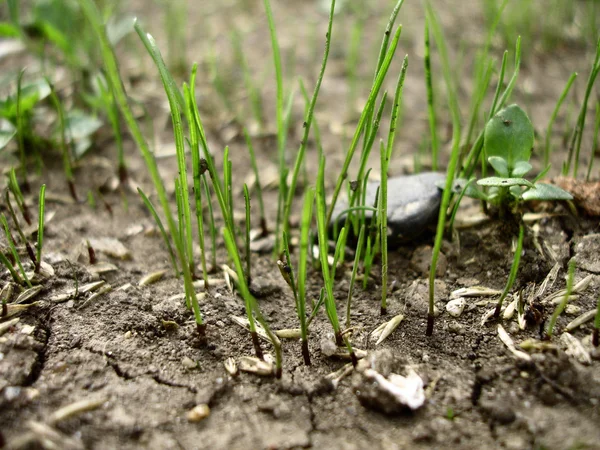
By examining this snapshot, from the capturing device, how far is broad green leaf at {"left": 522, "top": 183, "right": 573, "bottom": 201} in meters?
1.09

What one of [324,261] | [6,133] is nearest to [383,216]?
[324,261]

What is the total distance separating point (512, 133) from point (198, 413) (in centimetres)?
88

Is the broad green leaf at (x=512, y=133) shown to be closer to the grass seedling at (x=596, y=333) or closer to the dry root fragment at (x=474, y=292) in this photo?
the dry root fragment at (x=474, y=292)

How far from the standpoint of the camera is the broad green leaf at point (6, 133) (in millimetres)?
1336

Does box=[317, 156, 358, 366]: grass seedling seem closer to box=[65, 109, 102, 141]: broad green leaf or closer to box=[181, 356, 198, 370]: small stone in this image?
box=[181, 356, 198, 370]: small stone

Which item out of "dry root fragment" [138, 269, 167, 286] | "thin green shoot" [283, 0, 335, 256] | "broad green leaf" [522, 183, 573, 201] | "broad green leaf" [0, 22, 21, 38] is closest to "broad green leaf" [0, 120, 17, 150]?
"broad green leaf" [0, 22, 21, 38]

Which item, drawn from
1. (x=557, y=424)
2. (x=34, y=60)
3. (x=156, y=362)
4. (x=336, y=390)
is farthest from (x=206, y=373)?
(x=34, y=60)

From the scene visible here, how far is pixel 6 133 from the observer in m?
1.39

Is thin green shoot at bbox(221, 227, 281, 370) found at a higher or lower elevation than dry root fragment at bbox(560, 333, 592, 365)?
higher

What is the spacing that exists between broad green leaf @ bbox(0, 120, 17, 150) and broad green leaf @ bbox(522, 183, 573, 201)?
1.23m

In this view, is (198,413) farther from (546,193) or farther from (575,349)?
(546,193)

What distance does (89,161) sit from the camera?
167 centimetres

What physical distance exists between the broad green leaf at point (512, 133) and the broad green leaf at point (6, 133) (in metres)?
1.15

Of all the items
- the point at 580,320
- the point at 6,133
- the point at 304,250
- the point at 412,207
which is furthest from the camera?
the point at 6,133
